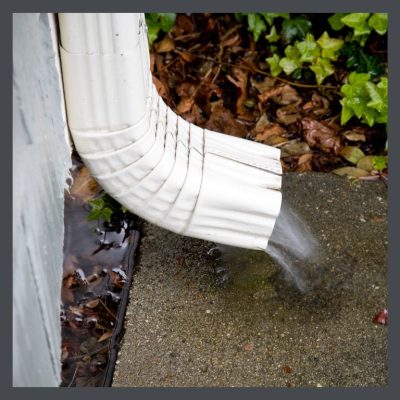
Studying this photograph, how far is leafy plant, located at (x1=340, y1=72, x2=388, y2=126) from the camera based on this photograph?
10.0 feet

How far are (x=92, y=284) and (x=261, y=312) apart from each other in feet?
2.09

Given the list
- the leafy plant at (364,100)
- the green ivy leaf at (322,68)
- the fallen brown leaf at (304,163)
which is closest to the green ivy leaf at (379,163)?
the leafy plant at (364,100)

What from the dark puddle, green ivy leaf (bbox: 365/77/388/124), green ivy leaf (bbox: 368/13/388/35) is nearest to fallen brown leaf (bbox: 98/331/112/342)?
the dark puddle

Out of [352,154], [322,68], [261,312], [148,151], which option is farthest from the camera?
[322,68]

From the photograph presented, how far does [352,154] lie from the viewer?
3.14 m

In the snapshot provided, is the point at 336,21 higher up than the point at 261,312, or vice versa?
the point at 336,21

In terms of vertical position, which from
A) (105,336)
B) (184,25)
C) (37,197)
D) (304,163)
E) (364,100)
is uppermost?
(37,197)

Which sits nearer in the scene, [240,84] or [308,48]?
[308,48]

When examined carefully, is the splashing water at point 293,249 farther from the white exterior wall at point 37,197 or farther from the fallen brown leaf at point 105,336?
the white exterior wall at point 37,197

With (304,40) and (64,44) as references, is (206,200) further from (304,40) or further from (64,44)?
(304,40)

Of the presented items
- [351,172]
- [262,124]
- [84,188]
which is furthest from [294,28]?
[84,188]

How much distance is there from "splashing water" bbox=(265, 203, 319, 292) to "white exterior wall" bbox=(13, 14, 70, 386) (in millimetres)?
860

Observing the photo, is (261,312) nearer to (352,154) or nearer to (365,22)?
(352,154)

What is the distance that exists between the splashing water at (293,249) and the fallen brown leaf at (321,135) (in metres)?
0.58
